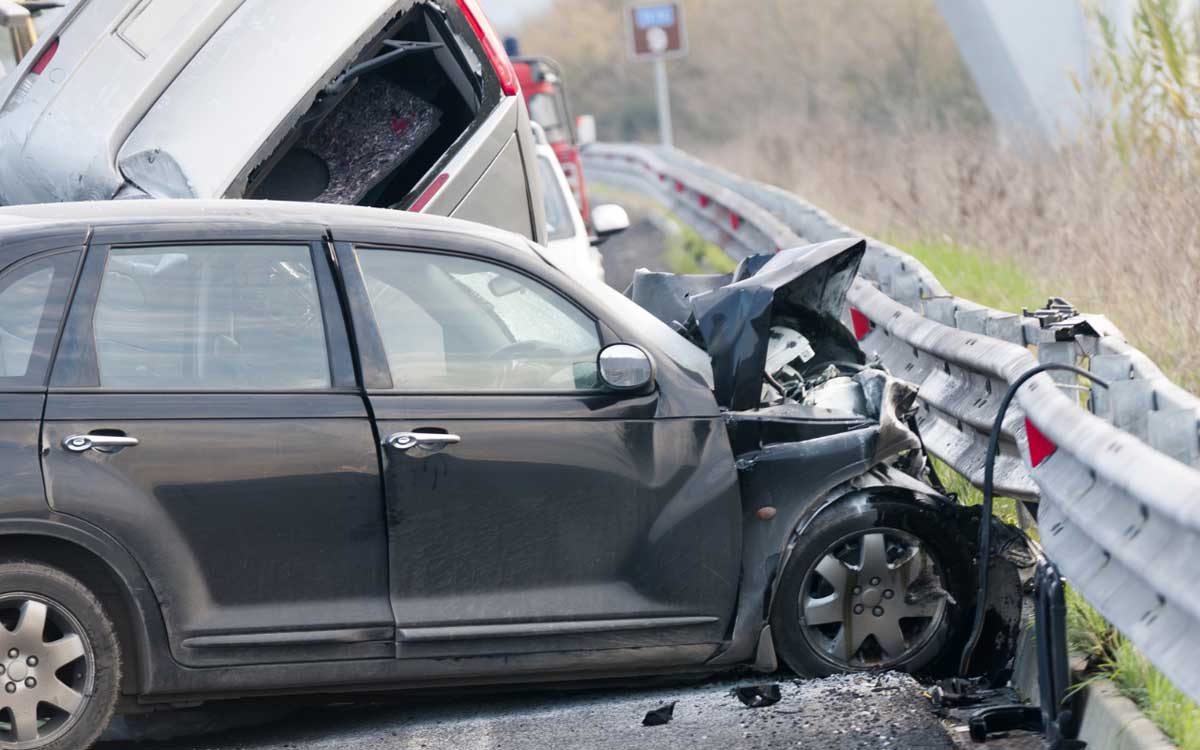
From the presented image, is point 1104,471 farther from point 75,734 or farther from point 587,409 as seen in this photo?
point 75,734

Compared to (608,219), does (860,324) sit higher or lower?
lower

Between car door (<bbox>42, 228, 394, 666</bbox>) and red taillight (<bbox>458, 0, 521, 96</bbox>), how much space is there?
145 inches

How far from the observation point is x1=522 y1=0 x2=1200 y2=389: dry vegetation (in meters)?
9.07

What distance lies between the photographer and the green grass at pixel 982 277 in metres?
10.3

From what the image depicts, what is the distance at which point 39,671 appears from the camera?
4.95 metres

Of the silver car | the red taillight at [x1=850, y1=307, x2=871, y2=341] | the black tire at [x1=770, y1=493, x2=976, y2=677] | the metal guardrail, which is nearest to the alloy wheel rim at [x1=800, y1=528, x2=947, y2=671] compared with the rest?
the black tire at [x1=770, y1=493, x2=976, y2=677]

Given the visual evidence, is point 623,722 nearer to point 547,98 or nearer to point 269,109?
point 269,109

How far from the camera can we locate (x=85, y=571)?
5039mm

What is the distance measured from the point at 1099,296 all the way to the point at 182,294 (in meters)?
5.73

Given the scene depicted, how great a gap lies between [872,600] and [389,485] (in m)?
1.67

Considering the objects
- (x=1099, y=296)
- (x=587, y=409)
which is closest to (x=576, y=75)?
(x=1099, y=296)

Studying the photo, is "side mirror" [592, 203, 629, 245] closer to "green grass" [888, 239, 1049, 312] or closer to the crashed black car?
"green grass" [888, 239, 1049, 312]

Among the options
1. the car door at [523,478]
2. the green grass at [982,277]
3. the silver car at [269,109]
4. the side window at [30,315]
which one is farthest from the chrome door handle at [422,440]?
the green grass at [982,277]

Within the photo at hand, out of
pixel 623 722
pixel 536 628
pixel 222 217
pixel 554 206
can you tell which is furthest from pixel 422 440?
pixel 554 206
